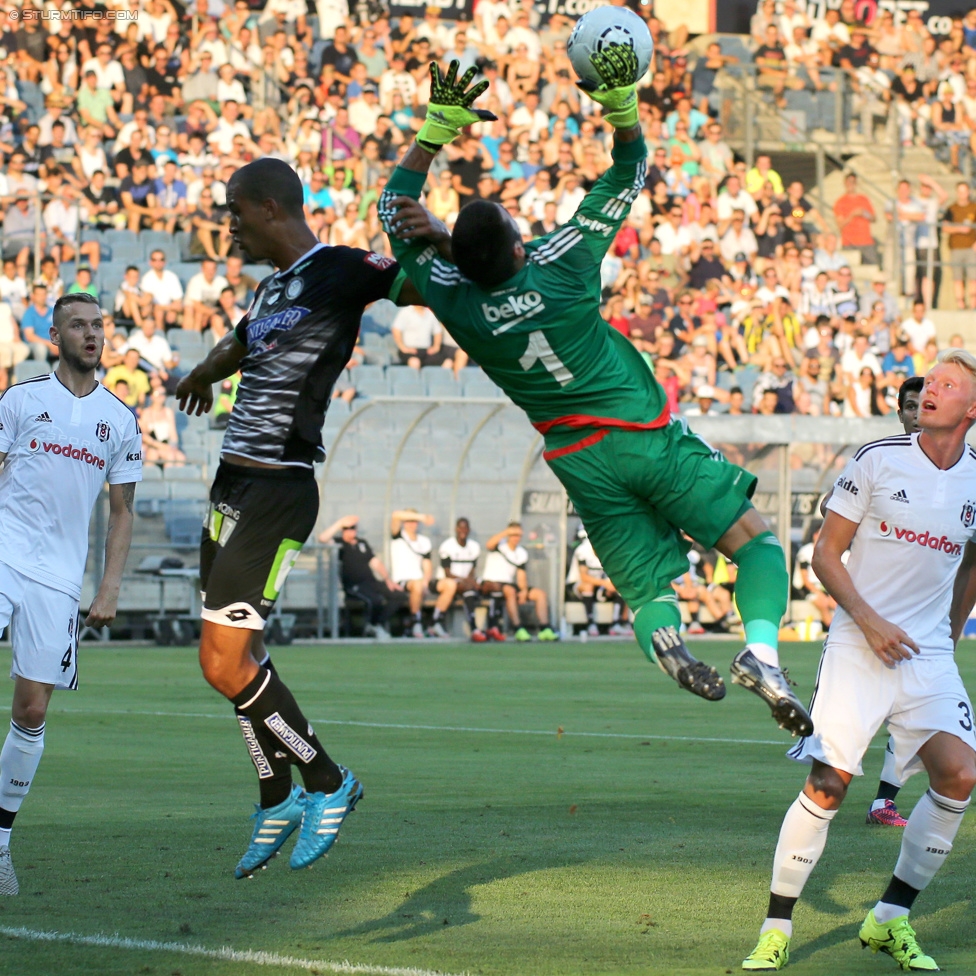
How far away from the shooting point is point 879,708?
6109 mm

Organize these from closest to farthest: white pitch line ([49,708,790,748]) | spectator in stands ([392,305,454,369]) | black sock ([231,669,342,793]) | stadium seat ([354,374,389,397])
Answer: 1. black sock ([231,669,342,793])
2. white pitch line ([49,708,790,748])
3. stadium seat ([354,374,389,397])
4. spectator in stands ([392,305,454,369])


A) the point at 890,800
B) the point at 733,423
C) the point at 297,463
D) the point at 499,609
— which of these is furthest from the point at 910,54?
the point at 297,463

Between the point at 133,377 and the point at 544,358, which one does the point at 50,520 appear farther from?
the point at 133,377

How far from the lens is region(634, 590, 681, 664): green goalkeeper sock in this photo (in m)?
6.30

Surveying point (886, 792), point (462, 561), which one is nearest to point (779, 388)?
point (462, 561)

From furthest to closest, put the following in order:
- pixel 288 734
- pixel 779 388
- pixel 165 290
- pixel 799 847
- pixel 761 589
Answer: pixel 779 388, pixel 165 290, pixel 288 734, pixel 761 589, pixel 799 847

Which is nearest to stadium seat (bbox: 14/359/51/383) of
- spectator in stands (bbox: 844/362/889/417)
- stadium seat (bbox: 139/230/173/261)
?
stadium seat (bbox: 139/230/173/261)

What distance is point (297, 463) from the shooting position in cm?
677

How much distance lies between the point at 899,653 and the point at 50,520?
344cm

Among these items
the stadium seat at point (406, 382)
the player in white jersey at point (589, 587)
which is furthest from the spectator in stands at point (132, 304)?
the player in white jersey at point (589, 587)

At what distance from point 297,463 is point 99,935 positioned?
1840 millimetres

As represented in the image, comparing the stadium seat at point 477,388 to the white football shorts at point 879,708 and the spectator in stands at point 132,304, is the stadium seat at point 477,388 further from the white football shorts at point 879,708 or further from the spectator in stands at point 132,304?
the white football shorts at point 879,708

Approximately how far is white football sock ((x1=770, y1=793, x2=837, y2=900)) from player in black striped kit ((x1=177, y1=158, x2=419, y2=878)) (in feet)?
5.36

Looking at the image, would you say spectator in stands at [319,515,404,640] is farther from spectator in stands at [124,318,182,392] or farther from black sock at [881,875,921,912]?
black sock at [881,875,921,912]
